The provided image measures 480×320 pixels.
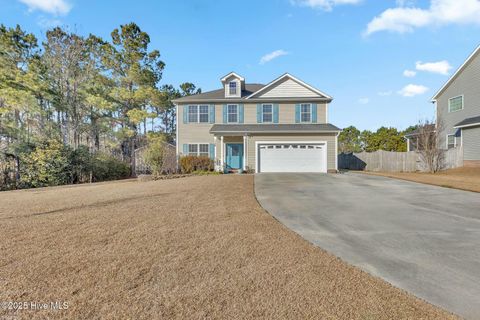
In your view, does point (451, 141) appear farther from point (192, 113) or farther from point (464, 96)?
point (192, 113)

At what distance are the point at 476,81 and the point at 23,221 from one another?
28.0 meters

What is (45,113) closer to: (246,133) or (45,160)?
(45,160)

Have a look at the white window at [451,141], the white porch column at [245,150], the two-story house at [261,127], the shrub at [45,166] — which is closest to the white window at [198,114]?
the two-story house at [261,127]

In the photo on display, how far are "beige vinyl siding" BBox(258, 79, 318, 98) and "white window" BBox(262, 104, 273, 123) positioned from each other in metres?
0.78

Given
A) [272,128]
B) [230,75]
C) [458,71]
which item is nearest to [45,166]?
[230,75]

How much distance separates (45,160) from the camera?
526 inches

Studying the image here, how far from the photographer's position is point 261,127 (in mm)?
18219

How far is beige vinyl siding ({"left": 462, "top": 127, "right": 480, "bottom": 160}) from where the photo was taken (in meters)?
17.9

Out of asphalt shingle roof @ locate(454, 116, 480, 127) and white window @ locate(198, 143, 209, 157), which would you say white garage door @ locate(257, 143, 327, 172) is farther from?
asphalt shingle roof @ locate(454, 116, 480, 127)

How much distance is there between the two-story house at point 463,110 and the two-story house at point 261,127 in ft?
34.7

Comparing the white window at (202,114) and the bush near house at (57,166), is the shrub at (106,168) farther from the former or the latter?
the white window at (202,114)

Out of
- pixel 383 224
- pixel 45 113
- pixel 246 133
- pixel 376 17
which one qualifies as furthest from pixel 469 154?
pixel 45 113

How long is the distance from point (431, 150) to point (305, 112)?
1023 cm

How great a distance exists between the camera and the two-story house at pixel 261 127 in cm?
1756
